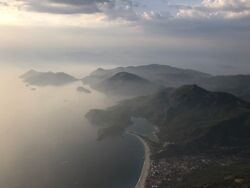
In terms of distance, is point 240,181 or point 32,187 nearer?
point 240,181

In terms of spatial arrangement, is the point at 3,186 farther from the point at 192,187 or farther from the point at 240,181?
the point at 240,181

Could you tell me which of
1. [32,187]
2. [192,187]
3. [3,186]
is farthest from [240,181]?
[3,186]

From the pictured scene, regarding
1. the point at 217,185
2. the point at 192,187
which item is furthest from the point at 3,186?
the point at 217,185

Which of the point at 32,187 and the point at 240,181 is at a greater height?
the point at 240,181

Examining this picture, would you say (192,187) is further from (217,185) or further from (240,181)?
(240,181)

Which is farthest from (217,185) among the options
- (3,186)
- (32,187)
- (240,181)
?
(3,186)

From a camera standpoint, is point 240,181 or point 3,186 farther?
point 3,186

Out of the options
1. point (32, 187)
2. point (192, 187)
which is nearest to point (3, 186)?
point (32, 187)
